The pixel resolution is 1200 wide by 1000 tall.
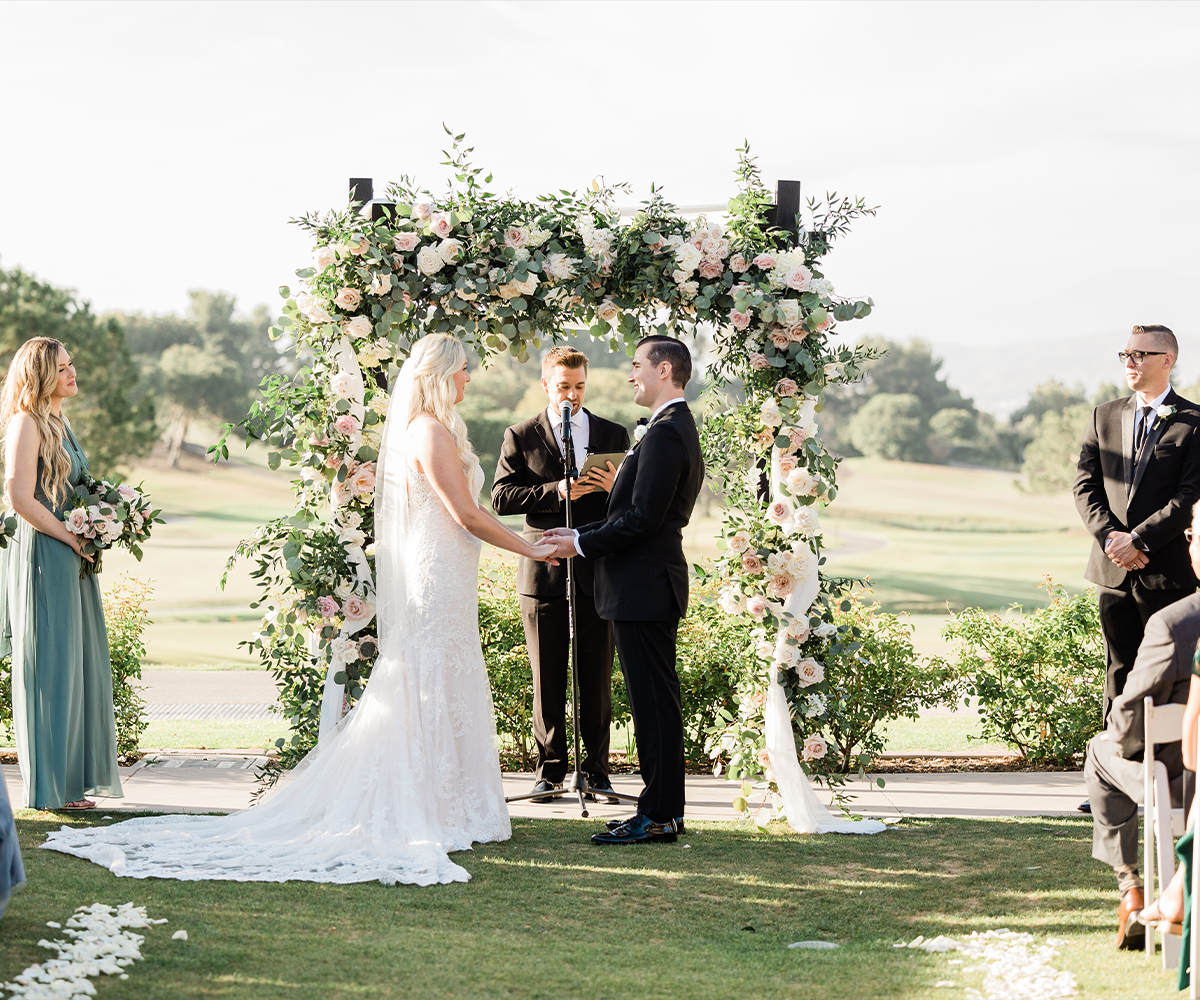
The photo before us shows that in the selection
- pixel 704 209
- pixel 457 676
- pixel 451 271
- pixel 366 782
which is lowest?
pixel 366 782

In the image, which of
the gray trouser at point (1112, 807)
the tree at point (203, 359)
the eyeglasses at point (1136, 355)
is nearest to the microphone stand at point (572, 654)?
the gray trouser at point (1112, 807)

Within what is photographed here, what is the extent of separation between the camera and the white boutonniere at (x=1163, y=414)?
5258mm

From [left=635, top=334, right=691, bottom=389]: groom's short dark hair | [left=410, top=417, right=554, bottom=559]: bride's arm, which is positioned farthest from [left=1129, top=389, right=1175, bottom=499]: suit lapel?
[left=410, top=417, right=554, bottom=559]: bride's arm

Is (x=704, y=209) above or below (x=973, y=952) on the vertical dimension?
above

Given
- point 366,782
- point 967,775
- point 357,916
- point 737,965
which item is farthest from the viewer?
point 967,775

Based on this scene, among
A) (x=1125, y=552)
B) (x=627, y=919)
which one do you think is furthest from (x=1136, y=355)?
(x=627, y=919)

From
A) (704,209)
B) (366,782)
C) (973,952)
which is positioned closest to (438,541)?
(366,782)

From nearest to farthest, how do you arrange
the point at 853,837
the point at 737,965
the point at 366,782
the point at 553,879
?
1. the point at 737,965
2. the point at 553,879
3. the point at 366,782
4. the point at 853,837

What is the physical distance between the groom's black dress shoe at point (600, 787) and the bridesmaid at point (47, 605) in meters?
2.30

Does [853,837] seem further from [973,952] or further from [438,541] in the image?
[438,541]

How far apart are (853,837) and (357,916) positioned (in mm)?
2312

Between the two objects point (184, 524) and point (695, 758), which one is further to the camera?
point (184, 524)

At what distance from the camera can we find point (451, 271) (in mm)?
5270

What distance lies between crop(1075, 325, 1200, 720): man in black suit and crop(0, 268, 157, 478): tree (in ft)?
75.7
